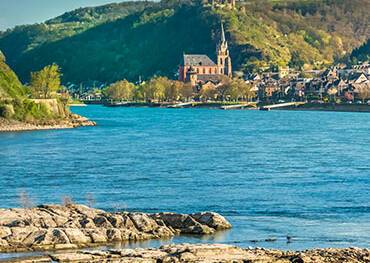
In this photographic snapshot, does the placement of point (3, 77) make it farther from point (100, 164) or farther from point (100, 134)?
point (100, 164)

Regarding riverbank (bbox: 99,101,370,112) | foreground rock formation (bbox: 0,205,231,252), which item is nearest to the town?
riverbank (bbox: 99,101,370,112)

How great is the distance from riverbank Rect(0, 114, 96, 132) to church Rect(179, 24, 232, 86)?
7656 cm

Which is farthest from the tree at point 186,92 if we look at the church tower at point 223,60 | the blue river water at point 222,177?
the blue river water at point 222,177

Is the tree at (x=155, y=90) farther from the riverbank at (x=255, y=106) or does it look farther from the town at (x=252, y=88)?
the riverbank at (x=255, y=106)

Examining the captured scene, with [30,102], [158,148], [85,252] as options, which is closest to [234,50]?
[30,102]

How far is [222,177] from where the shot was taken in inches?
1543

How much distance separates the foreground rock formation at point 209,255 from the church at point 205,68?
441 feet

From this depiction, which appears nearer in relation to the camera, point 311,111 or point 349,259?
point 349,259

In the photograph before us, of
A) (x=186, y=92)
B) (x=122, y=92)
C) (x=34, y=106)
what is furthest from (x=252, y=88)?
(x=34, y=106)

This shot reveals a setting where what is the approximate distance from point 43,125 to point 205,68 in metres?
99.0

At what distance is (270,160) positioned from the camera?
153 ft

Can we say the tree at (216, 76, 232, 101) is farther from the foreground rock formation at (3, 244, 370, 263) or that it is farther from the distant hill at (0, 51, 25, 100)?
the foreground rock formation at (3, 244, 370, 263)

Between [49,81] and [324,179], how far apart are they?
174 feet

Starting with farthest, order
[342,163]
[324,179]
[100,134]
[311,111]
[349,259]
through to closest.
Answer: [311,111]
[100,134]
[342,163]
[324,179]
[349,259]
